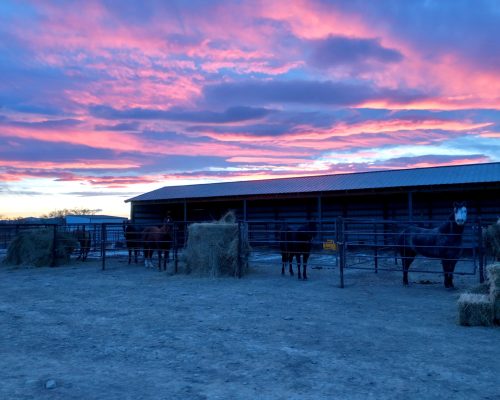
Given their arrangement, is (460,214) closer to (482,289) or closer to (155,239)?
(482,289)

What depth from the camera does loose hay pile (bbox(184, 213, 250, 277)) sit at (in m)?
11.9

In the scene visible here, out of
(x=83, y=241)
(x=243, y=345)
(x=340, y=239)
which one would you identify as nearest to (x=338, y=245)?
(x=340, y=239)

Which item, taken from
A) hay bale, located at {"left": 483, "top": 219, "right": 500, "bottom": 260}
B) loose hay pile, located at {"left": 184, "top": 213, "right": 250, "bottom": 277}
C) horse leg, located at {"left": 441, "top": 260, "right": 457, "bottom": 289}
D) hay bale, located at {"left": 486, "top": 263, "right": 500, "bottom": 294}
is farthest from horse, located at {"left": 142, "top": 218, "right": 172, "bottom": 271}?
hay bale, located at {"left": 486, "top": 263, "right": 500, "bottom": 294}

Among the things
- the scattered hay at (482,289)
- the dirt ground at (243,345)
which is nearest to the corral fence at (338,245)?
the dirt ground at (243,345)

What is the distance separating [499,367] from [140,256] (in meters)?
15.5

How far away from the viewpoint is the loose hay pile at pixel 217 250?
11.9 meters

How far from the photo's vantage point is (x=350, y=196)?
73.4 ft

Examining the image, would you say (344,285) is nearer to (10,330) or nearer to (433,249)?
(433,249)

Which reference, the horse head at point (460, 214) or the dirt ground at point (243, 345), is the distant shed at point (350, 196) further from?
the dirt ground at point (243, 345)

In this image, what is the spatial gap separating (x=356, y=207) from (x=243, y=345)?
18.2 metres

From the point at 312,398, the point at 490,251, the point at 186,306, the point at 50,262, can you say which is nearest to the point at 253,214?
the point at 50,262

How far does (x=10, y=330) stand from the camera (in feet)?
20.0

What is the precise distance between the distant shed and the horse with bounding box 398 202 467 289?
7063 mm

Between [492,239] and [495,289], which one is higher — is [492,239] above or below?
above
